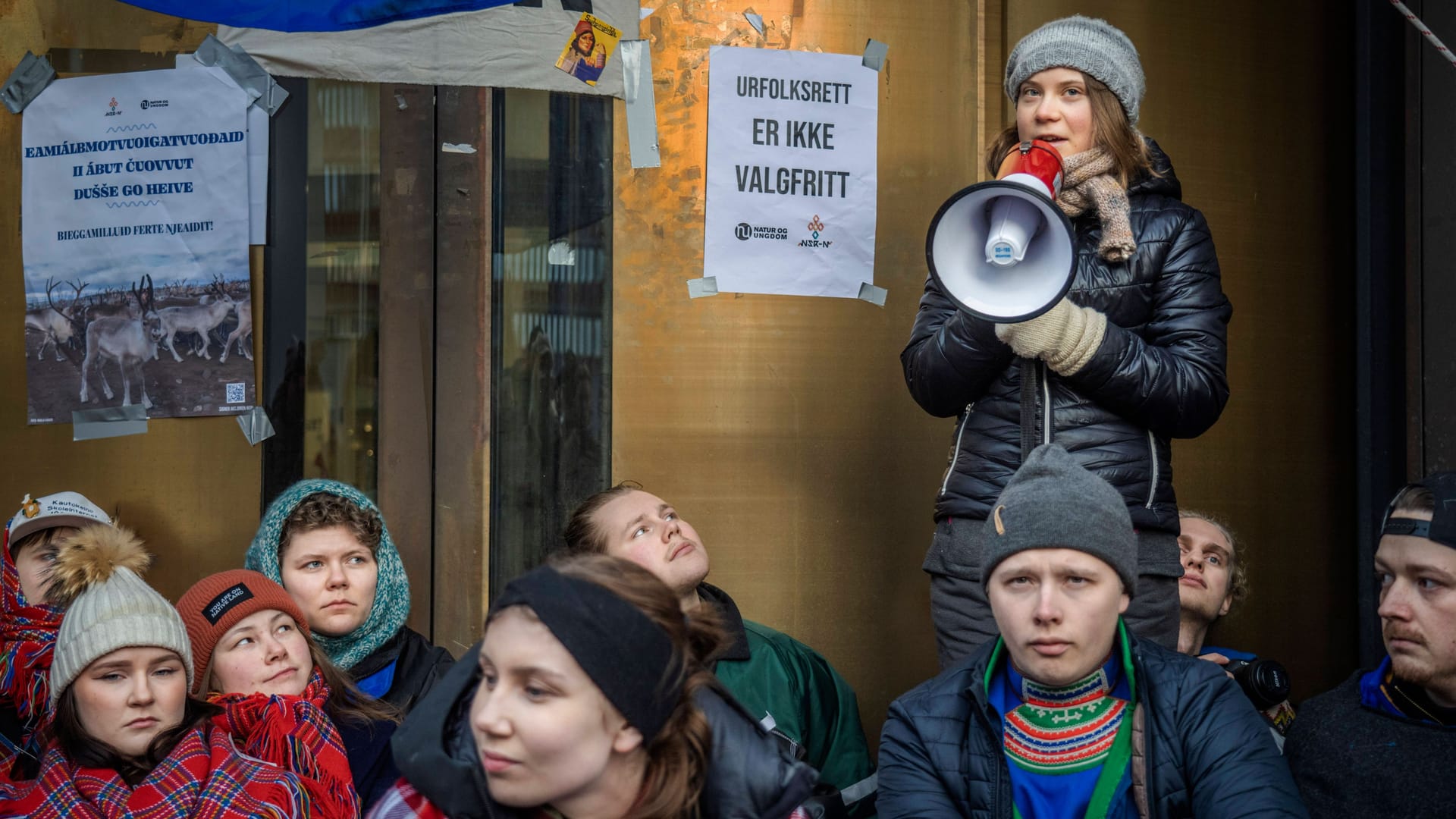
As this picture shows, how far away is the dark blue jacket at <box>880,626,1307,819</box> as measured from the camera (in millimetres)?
2523

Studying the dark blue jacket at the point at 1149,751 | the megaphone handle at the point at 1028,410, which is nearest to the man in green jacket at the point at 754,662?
the dark blue jacket at the point at 1149,751

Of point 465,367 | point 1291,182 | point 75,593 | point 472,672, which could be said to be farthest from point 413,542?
point 1291,182

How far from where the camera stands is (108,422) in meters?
4.41

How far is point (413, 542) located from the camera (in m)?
4.43

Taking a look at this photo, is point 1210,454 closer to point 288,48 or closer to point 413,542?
point 413,542

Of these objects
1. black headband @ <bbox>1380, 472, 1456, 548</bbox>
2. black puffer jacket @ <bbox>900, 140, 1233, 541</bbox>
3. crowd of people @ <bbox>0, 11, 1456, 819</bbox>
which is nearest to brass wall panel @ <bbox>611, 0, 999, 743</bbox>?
crowd of people @ <bbox>0, 11, 1456, 819</bbox>

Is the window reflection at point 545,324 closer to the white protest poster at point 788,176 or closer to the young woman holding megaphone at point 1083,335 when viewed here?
the white protest poster at point 788,176

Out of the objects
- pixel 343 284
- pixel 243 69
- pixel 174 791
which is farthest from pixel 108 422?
pixel 174 791

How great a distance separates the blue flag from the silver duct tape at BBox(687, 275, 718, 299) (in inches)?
41.9

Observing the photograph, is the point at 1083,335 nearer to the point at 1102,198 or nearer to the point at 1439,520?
the point at 1102,198

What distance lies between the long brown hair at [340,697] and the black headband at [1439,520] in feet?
7.64

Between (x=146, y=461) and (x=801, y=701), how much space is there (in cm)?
224

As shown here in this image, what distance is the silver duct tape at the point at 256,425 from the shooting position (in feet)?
14.4

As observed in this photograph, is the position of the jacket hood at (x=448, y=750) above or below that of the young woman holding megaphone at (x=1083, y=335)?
below
